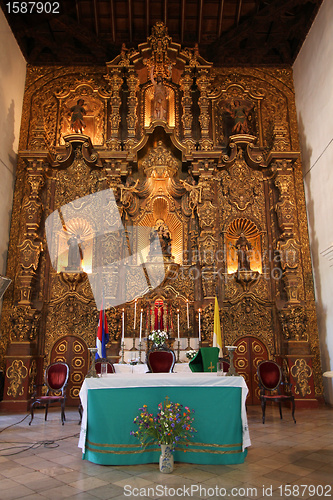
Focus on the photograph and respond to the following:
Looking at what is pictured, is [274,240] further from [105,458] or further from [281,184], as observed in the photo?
[105,458]

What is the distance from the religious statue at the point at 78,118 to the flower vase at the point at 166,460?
10.9m

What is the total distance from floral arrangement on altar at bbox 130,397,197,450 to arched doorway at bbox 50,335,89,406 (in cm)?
646

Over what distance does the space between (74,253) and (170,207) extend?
11.0 ft

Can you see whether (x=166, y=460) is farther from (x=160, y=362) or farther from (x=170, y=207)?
(x=170, y=207)

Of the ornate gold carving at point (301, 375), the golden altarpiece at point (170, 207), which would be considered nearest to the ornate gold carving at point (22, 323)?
the golden altarpiece at point (170, 207)

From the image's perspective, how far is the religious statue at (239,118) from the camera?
1302cm

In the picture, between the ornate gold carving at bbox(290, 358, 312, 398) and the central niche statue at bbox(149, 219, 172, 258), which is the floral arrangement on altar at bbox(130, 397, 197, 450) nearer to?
the ornate gold carving at bbox(290, 358, 312, 398)

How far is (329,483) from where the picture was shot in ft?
14.5

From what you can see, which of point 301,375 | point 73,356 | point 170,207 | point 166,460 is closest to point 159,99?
point 170,207

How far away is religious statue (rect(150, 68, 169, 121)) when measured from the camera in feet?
42.5

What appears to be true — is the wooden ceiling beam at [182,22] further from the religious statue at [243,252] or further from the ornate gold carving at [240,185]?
the religious statue at [243,252]

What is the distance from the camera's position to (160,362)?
22.6ft

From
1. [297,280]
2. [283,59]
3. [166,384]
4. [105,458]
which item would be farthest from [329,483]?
[283,59]

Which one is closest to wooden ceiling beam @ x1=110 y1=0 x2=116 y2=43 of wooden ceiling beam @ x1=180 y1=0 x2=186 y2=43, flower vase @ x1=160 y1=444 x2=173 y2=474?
wooden ceiling beam @ x1=180 y1=0 x2=186 y2=43
